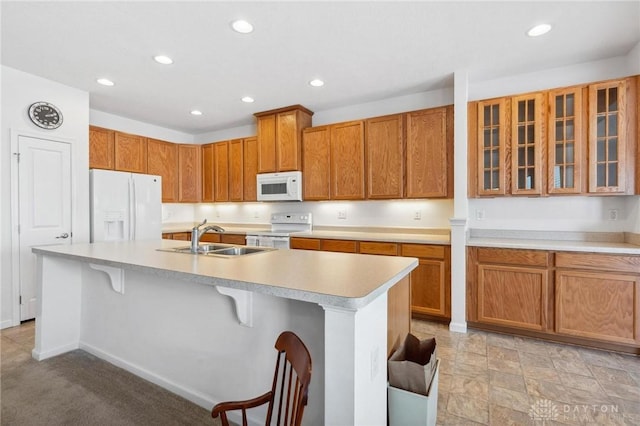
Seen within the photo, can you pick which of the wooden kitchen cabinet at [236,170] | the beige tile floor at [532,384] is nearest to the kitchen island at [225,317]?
the beige tile floor at [532,384]

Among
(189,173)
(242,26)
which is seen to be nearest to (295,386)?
(242,26)

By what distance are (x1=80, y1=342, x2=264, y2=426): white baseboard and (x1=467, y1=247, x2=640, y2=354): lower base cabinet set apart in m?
2.35

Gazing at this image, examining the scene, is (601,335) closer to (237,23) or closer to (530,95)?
(530,95)

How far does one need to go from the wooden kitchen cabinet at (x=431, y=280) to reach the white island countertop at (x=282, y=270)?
59.3 inches

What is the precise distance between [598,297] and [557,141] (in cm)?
141

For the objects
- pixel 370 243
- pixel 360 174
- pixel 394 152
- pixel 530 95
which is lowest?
pixel 370 243

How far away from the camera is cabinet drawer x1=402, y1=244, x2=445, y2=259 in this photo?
10.4ft

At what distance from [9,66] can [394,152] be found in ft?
13.3

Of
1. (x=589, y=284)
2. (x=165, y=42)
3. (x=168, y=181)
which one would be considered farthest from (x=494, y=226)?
(x=168, y=181)

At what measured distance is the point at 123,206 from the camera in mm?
3979

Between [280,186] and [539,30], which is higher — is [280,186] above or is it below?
below

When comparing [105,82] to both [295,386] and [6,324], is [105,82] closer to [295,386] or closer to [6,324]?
[6,324]

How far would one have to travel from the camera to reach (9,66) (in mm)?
2986

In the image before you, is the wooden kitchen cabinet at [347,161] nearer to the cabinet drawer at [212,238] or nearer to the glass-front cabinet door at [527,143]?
the glass-front cabinet door at [527,143]
